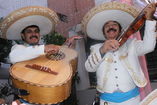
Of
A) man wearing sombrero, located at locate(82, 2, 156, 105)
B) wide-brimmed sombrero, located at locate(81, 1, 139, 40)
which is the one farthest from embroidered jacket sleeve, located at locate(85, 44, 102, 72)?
wide-brimmed sombrero, located at locate(81, 1, 139, 40)

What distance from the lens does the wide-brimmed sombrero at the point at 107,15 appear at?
99.3 inches

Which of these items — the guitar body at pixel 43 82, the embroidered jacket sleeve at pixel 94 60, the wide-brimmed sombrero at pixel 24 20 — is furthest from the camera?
the wide-brimmed sombrero at pixel 24 20

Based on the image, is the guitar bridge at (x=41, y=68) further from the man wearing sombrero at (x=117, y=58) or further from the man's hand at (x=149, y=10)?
the man's hand at (x=149, y=10)

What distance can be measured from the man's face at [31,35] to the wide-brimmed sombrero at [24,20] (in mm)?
49

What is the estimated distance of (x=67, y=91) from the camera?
2.33m

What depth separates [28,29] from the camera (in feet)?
9.18

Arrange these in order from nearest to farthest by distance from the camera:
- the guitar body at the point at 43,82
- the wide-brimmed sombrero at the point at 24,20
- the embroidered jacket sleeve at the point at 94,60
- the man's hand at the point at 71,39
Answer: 1. the guitar body at the point at 43,82
2. the embroidered jacket sleeve at the point at 94,60
3. the wide-brimmed sombrero at the point at 24,20
4. the man's hand at the point at 71,39

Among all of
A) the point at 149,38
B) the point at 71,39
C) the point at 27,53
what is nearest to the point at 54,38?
the point at 71,39

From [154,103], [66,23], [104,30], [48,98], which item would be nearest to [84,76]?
[66,23]

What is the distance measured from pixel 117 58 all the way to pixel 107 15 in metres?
0.39

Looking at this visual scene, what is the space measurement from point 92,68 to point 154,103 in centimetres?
71

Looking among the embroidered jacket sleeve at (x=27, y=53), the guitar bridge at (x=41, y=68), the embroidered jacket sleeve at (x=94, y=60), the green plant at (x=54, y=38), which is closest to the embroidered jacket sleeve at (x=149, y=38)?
the embroidered jacket sleeve at (x=94, y=60)

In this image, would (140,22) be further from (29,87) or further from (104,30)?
(29,87)

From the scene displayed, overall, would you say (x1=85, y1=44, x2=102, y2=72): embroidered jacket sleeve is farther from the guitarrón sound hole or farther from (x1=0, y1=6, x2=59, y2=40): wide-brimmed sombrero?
(x1=0, y1=6, x2=59, y2=40): wide-brimmed sombrero
